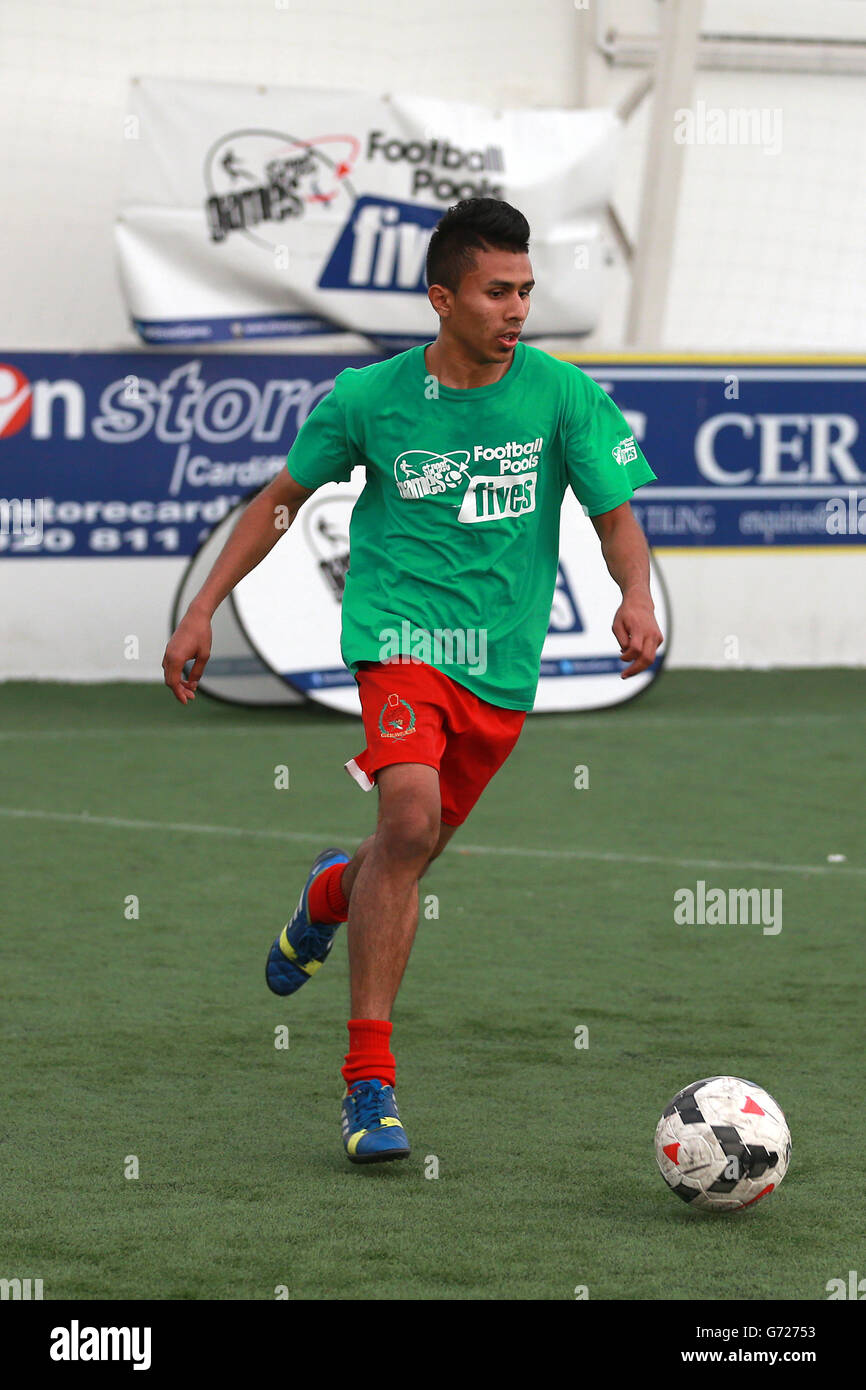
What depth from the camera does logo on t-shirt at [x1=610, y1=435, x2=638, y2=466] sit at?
430 cm

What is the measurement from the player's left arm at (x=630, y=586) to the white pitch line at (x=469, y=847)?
298 centimetres

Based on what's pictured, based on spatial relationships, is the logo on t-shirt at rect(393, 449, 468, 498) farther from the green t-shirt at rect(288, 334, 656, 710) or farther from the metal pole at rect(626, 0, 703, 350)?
the metal pole at rect(626, 0, 703, 350)

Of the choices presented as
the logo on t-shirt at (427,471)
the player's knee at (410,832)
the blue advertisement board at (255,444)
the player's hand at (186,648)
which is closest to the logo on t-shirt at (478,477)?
the logo on t-shirt at (427,471)

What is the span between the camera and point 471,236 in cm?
413

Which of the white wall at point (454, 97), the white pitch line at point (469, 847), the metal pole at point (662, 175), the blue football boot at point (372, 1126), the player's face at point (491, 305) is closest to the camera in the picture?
the blue football boot at point (372, 1126)

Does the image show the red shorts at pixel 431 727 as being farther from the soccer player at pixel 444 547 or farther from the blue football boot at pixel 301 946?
the blue football boot at pixel 301 946

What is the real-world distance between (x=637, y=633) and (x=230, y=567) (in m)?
0.91

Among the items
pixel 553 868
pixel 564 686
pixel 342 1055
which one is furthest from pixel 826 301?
pixel 342 1055

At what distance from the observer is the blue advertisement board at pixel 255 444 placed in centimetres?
1202

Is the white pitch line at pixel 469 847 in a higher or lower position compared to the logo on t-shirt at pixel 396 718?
higher

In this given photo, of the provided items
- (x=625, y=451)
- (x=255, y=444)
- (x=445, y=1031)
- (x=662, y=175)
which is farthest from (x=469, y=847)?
(x=662, y=175)

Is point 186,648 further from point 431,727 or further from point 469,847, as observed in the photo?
point 469,847

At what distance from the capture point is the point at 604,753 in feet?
31.9

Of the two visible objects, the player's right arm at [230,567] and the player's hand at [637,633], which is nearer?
the player's hand at [637,633]
